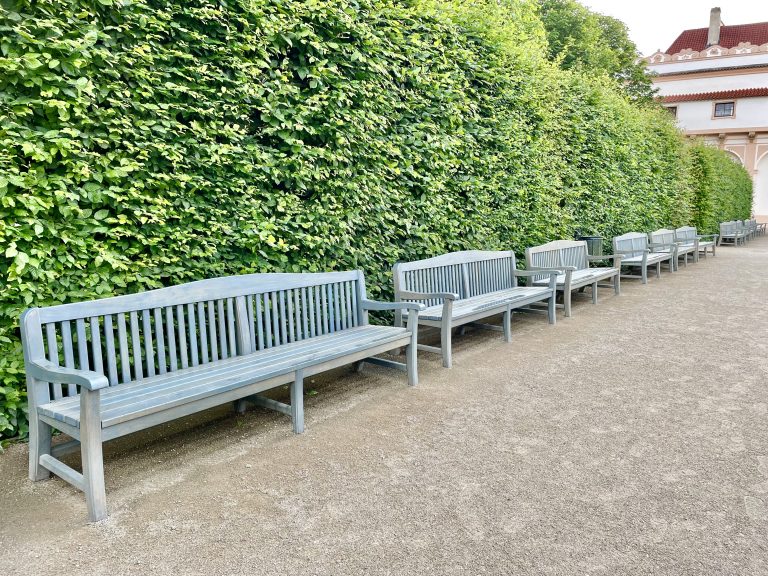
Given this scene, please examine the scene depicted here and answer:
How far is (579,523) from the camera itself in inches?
98.7

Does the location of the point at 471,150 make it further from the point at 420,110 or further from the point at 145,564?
the point at 145,564

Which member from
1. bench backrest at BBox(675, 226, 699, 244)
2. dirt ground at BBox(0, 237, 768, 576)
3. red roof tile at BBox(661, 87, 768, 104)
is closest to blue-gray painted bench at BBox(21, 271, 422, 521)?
dirt ground at BBox(0, 237, 768, 576)

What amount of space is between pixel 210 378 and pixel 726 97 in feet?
127

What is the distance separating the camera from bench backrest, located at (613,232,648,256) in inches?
397

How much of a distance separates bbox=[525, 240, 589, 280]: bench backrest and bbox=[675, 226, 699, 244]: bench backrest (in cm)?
651

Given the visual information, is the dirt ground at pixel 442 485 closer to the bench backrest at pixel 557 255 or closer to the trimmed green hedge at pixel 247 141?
the trimmed green hedge at pixel 247 141

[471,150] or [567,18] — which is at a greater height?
[567,18]

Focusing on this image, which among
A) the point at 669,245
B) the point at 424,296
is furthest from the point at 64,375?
the point at 669,245

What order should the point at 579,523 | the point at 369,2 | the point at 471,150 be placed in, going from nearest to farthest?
the point at 579,523 → the point at 369,2 → the point at 471,150

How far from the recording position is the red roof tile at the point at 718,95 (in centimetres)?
3253

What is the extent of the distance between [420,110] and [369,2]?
118 centimetres

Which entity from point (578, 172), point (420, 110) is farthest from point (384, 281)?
point (578, 172)

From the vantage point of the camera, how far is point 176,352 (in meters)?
3.64

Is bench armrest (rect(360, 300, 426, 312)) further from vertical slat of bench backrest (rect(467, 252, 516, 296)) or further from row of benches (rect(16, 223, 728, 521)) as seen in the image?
vertical slat of bench backrest (rect(467, 252, 516, 296))
